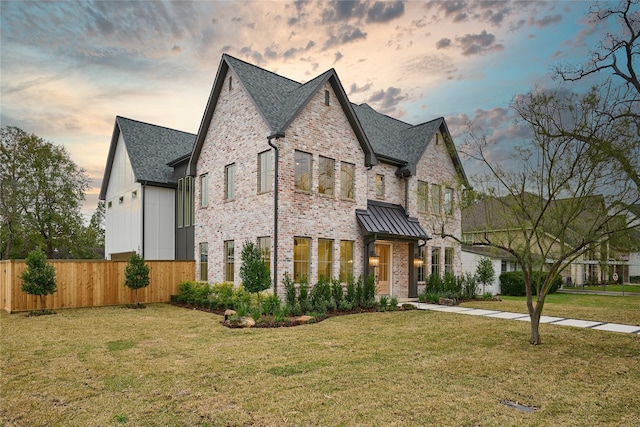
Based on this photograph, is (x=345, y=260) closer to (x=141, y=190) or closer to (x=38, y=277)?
(x=38, y=277)

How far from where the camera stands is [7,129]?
28.3 meters

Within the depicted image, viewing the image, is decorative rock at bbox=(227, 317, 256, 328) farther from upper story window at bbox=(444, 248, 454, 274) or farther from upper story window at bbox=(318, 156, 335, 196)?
upper story window at bbox=(444, 248, 454, 274)

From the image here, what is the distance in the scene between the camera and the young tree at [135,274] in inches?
610

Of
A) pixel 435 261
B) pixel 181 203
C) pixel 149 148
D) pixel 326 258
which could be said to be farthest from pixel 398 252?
pixel 149 148

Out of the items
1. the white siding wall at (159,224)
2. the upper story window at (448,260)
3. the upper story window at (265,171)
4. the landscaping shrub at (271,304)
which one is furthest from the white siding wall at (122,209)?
the upper story window at (448,260)

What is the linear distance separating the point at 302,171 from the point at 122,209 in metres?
12.6

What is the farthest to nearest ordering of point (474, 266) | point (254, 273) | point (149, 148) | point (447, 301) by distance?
point (474, 266), point (149, 148), point (447, 301), point (254, 273)

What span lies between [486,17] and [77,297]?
1716 centimetres

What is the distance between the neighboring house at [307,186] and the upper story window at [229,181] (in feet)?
0.13

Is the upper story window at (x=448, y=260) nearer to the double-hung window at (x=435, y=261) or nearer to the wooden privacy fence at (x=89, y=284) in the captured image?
the double-hung window at (x=435, y=261)

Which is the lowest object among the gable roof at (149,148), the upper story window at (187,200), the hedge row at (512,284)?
the hedge row at (512,284)

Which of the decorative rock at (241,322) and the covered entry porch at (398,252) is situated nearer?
the decorative rock at (241,322)

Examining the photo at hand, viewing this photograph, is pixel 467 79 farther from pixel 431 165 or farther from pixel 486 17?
pixel 431 165

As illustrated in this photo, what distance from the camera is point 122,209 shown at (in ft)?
72.5
